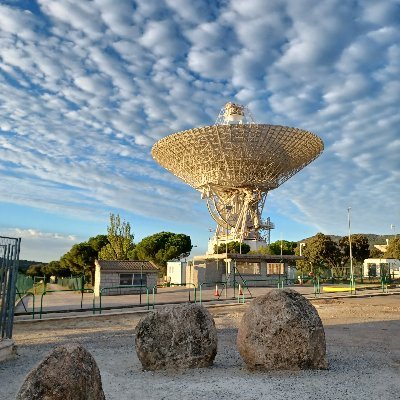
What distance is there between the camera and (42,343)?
13.5m

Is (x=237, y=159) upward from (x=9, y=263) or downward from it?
upward

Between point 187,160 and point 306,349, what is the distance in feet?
172

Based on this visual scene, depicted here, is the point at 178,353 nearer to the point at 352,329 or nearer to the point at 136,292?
the point at 352,329

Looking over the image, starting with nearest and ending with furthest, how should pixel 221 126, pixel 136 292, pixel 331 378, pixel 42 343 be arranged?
1. pixel 331 378
2. pixel 42 343
3. pixel 136 292
4. pixel 221 126

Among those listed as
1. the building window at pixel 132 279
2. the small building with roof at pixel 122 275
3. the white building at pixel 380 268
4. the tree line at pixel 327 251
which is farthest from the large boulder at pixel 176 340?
the tree line at pixel 327 251

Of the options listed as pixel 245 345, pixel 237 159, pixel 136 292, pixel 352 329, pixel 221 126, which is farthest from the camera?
pixel 237 159

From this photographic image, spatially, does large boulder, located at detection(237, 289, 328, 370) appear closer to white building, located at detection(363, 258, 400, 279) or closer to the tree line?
white building, located at detection(363, 258, 400, 279)

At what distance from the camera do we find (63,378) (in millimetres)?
5199

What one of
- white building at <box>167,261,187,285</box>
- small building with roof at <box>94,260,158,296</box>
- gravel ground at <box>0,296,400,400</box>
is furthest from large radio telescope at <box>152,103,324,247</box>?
gravel ground at <box>0,296,400,400</box>

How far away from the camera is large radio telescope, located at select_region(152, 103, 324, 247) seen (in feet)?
178

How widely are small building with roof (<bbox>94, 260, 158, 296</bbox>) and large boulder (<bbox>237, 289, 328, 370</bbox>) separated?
95.9 feet

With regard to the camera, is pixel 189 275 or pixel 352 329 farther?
pixel 189 275

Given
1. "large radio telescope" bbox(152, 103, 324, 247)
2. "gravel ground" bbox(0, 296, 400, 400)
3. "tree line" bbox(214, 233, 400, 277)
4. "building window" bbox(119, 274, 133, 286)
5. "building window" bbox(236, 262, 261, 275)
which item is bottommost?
"gravel ground" bbox(0, 296, 400, 400)

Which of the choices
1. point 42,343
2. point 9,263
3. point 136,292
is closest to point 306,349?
point 9,263
